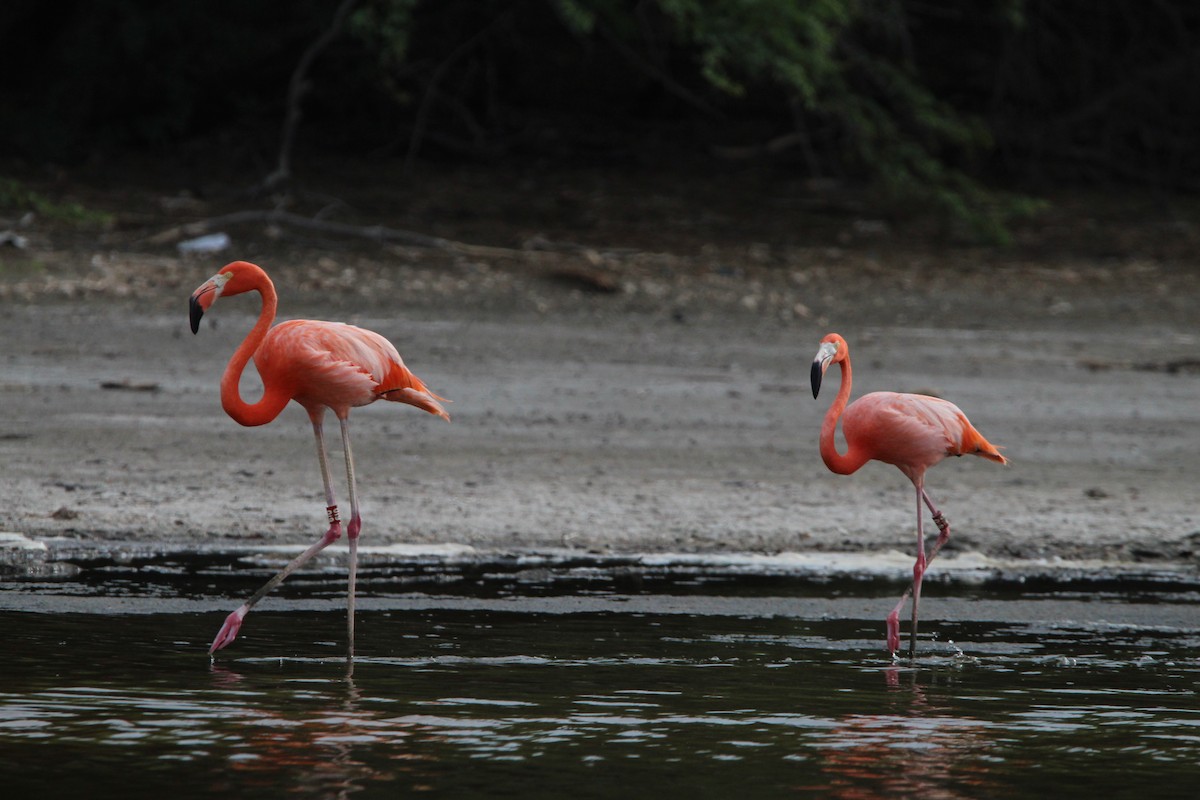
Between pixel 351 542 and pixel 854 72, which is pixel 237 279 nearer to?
pixel 351 542

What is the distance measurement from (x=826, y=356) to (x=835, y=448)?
41cm

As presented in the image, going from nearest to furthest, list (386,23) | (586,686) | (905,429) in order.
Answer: (586,686)
(905,429)
(386,23)

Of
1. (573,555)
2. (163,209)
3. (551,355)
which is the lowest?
(573,555)

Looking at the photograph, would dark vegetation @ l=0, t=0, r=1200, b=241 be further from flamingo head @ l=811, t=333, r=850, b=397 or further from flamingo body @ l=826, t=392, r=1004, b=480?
flamingo head @ l=811, t=333, r=850, b=397

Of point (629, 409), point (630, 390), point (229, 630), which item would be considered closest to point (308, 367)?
point (229, 630)

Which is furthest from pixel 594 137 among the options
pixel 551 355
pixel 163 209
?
pixel 551 355

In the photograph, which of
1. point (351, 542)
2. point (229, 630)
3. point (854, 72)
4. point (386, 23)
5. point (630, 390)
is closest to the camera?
point (229, 630)

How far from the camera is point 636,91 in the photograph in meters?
17.2

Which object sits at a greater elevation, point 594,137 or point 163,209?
point 594,137

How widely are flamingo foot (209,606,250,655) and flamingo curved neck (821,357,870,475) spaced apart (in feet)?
6.34

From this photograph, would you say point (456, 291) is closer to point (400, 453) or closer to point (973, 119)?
point (400, 453)

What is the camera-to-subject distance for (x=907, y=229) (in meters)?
15.1

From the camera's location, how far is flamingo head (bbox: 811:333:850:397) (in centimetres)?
525

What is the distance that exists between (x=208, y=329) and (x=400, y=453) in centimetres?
305
